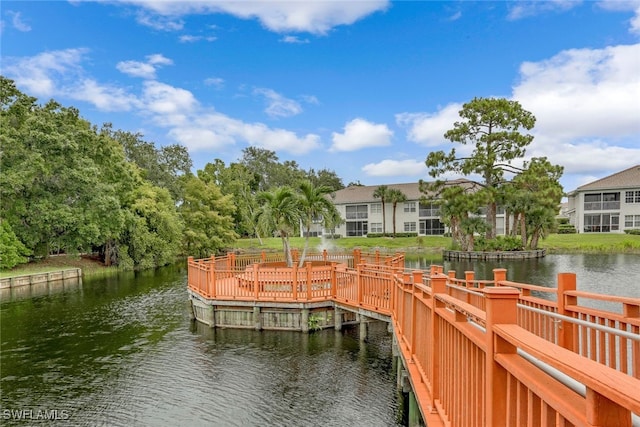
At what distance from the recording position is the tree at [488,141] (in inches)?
1334

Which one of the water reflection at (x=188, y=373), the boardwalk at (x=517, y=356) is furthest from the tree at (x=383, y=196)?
the boardwalk at (x=517, y=356)

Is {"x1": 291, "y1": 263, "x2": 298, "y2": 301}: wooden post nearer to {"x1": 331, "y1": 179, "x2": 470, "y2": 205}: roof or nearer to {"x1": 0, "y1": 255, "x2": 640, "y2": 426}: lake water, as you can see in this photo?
{"x1": 0, "y1": 255, "x2": 640, "y2": 426}: lake water

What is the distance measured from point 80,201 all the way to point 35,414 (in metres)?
25.3

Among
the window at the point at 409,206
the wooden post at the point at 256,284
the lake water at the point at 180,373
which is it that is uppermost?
the window at the point at 409,206

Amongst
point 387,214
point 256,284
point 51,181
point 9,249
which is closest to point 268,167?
point 387,214

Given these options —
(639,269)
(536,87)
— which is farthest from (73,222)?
(639,269)

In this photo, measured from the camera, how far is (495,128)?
114ft

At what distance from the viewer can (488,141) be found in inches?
1359

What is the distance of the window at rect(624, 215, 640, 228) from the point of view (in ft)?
143

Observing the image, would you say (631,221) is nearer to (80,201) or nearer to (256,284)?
(256,284)

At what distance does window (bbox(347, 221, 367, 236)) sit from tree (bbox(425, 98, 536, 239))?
19.5 meters

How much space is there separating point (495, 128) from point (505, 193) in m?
5.99

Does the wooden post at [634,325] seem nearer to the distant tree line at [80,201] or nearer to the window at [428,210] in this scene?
the distant tree line at [80,201]

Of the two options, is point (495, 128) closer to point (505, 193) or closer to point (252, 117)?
point (505, 193)
